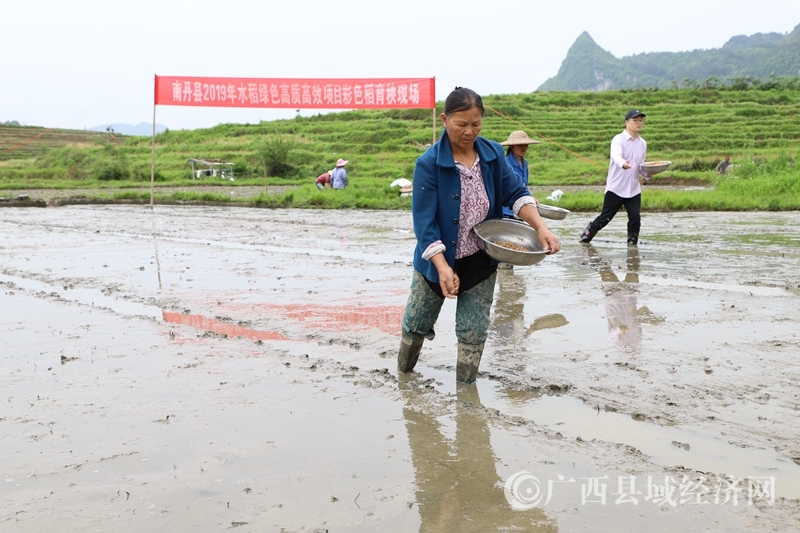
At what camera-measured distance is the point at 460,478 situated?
3.04 meters

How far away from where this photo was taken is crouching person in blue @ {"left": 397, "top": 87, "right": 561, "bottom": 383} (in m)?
3.78

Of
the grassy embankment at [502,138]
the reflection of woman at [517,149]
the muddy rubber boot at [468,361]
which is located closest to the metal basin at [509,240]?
the muddy rubber boot at [468,361]

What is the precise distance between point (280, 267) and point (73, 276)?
88.2 inches

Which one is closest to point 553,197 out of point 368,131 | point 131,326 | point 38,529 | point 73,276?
point 73,276

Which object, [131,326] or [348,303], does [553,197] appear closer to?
[348,303]

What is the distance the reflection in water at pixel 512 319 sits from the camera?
5344 mm

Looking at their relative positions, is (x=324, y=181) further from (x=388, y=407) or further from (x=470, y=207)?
(x=388, y=407)

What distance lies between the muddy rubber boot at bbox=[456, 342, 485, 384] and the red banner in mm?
15389

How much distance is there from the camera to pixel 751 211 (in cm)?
1520

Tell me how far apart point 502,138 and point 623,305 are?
118 ft

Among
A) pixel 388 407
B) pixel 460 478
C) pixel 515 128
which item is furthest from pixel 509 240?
pixel 515 128

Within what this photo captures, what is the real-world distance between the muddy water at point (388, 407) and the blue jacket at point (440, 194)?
828mm

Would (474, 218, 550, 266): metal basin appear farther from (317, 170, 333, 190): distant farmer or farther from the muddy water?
(317, 170, 333, 190): distant farmer

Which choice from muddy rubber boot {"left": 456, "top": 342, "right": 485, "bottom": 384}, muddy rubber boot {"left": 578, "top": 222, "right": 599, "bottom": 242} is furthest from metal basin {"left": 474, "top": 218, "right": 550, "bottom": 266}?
muddy rubber boot {"left": 578, "top": 222, "right": 599, "bottom": 242}
